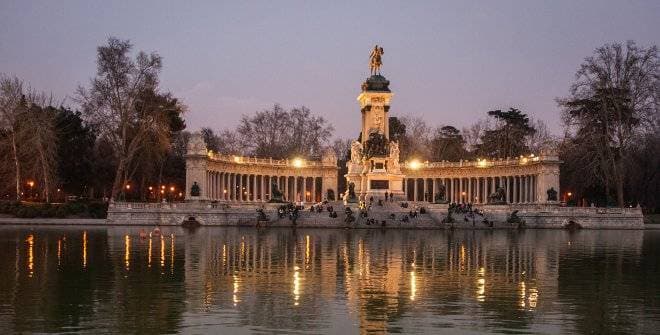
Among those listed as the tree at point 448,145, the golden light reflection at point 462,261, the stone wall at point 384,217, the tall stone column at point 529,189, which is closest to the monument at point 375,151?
the stone wall at point 384,217

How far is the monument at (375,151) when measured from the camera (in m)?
83.4

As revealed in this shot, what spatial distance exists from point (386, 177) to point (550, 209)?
61.8ft

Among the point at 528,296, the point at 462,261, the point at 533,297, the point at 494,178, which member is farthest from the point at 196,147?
the point at 533,297

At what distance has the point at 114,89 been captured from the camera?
73.3 metres

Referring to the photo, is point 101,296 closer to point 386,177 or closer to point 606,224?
point 606,224

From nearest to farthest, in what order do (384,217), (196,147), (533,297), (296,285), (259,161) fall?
(533,297) → (296,285) → (384,217) → (196,147) → (259,161)

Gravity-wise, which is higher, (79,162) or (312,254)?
(79,162)

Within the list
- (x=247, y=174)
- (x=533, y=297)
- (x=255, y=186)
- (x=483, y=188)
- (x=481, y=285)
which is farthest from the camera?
(x=483, y=188)

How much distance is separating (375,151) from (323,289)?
62.2m

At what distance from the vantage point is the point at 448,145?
416ft

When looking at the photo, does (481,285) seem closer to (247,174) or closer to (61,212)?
(61,212)

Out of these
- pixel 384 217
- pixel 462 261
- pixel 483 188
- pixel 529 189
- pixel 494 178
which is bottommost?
pixel 462 261

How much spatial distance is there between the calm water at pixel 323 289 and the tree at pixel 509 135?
7357cm

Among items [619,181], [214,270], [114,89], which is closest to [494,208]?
[619,181]
